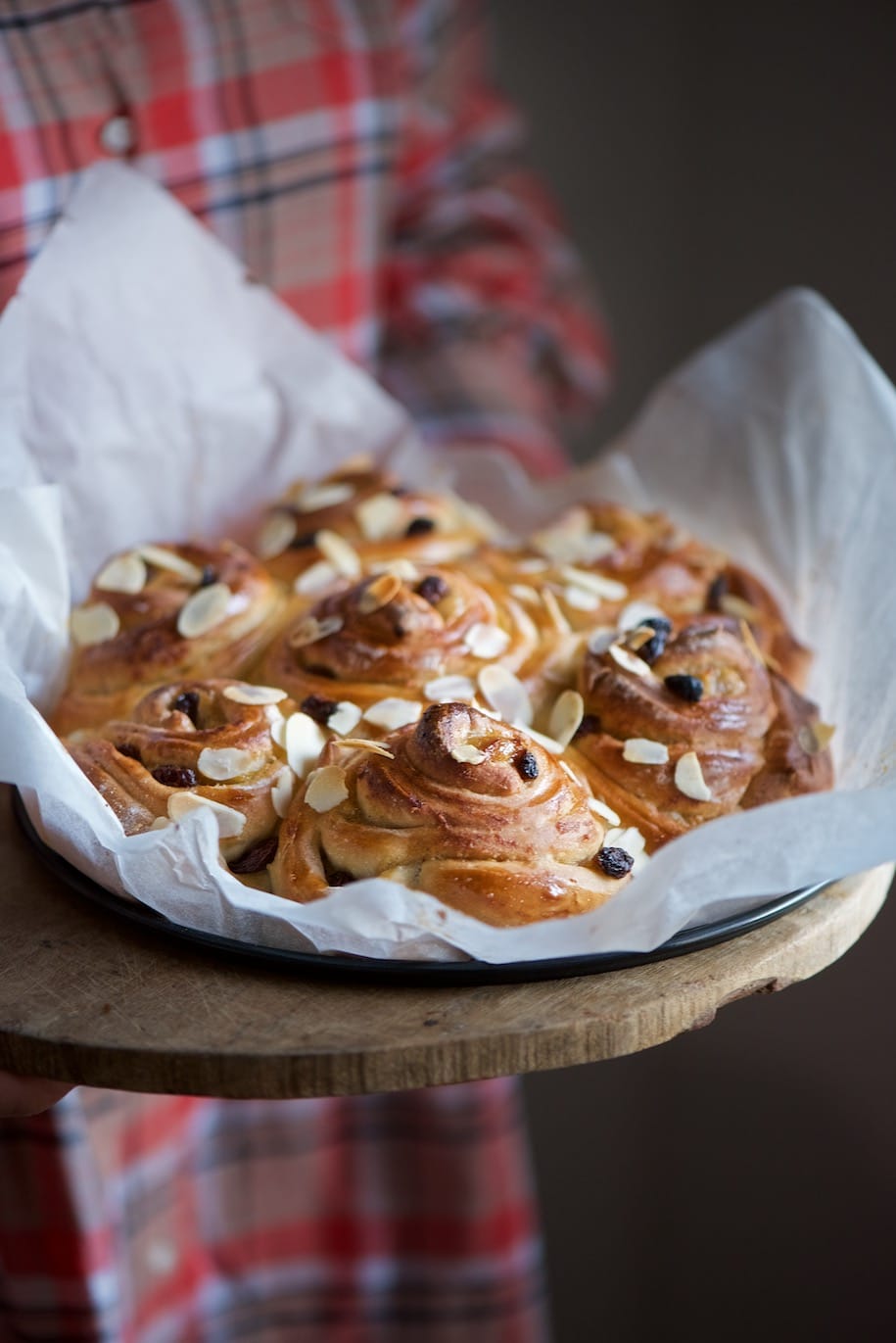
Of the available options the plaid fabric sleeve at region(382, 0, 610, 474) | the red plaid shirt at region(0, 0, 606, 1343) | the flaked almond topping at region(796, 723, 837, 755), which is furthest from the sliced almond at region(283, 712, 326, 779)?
the plaid fabric sleeve at region(382, 0, 610, 474)

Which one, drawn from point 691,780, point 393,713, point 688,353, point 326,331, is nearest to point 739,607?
point 691,780

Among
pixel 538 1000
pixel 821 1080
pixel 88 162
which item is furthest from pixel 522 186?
pixel 538 1000

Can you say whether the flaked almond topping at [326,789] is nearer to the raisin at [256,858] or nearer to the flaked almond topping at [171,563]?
the raisin at [256,858]

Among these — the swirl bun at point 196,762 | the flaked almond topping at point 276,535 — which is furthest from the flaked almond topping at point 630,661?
the flaked almond topping at point 276,535

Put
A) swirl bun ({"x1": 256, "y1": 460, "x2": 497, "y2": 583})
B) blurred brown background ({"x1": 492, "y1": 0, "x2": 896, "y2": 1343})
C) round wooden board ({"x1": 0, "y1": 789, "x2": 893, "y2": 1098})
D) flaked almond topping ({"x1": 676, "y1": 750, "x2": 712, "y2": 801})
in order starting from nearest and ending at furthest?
round wooden board ({"x1": 0, "y1": 789, "x2": 893, "y2": 1098}) → flaked almond topping ({"x1": 676, "y1": 750, "x2": 712, "y2": 801}) → swirl bun ({"x1": 256, "y1": 460, "x2": 497, "y2": 583}) → blurred brown background ({"x1": 492, "y1": 0, "x2": 896, "y2": 1343})

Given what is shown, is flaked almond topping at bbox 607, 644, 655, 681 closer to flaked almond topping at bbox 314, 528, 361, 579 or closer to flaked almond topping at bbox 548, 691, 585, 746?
flaked almond topping at bbox 548, 691, 585, 746

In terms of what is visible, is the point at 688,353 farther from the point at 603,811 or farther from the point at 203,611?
the point at 603,811
